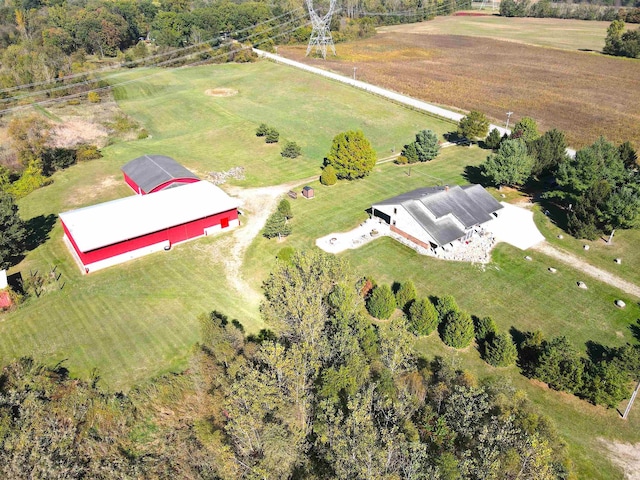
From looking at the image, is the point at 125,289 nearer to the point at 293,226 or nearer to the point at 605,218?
the point at 293,226

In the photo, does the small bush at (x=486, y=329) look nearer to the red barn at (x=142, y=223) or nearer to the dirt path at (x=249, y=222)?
the dirt path at (x=249, y=222)

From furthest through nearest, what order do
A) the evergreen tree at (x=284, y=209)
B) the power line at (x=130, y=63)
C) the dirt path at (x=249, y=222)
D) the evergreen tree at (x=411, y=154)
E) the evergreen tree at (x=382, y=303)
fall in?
the power line at (x=130, y=63) < the evergreen tree at (x=411, y=154) < the evergreen tree at (x=284, y=209) < the dirt path at (x=249, y=222) < the evergreen tree at (x=382, y=303)

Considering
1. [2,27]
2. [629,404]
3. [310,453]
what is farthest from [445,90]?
[2,27]

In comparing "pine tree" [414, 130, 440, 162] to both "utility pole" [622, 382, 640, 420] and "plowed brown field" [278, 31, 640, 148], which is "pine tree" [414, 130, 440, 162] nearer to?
"plowed brown field" [278, 31, 640, 148]

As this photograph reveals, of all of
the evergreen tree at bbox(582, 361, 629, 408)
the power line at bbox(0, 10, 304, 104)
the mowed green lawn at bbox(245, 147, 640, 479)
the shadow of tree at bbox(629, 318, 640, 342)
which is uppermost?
the power line at bbox(0, 10, 304, 104)

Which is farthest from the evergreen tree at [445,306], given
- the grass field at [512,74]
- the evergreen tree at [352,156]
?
the grass field at [512,74]

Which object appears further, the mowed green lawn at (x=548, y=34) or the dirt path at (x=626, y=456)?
the mowed green lawn at (x=548, y=34)

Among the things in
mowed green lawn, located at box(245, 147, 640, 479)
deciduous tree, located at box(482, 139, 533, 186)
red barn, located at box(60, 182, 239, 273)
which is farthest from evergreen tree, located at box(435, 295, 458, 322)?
deciduous tree, located at box(482, 139, 533, 186)

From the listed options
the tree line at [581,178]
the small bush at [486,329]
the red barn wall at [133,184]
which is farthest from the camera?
the red barn wall at [133,184]
